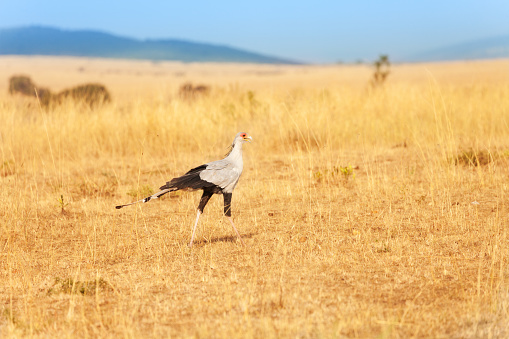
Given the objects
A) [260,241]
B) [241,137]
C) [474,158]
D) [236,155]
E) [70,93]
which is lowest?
[260,241]

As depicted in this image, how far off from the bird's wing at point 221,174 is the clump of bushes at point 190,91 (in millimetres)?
8130

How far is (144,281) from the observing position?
4.70 m

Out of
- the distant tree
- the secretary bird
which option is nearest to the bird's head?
the secretary bird

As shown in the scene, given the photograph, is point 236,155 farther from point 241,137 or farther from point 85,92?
point 85,92

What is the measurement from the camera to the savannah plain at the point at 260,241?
3.91 meters

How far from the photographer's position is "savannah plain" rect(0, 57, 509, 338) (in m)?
3.91

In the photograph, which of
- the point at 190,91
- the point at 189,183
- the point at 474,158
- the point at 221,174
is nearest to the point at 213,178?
the point at 221,174

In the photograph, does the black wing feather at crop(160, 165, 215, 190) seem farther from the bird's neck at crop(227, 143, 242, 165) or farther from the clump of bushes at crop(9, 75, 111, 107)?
the clump of bushes at crop(9, 75, 111, 107)

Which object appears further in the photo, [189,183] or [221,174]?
[221,174]

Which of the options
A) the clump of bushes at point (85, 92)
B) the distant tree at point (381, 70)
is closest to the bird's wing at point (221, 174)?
the clump of bushes at point (85, 92)

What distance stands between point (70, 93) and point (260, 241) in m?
11.9

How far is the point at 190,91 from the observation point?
16469 mm

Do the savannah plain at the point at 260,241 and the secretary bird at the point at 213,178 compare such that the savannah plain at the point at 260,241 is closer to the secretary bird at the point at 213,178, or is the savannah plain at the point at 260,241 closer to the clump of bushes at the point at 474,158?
the clump of bushes at the point at 474,158

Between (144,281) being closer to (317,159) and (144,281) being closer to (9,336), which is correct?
(9,336)
